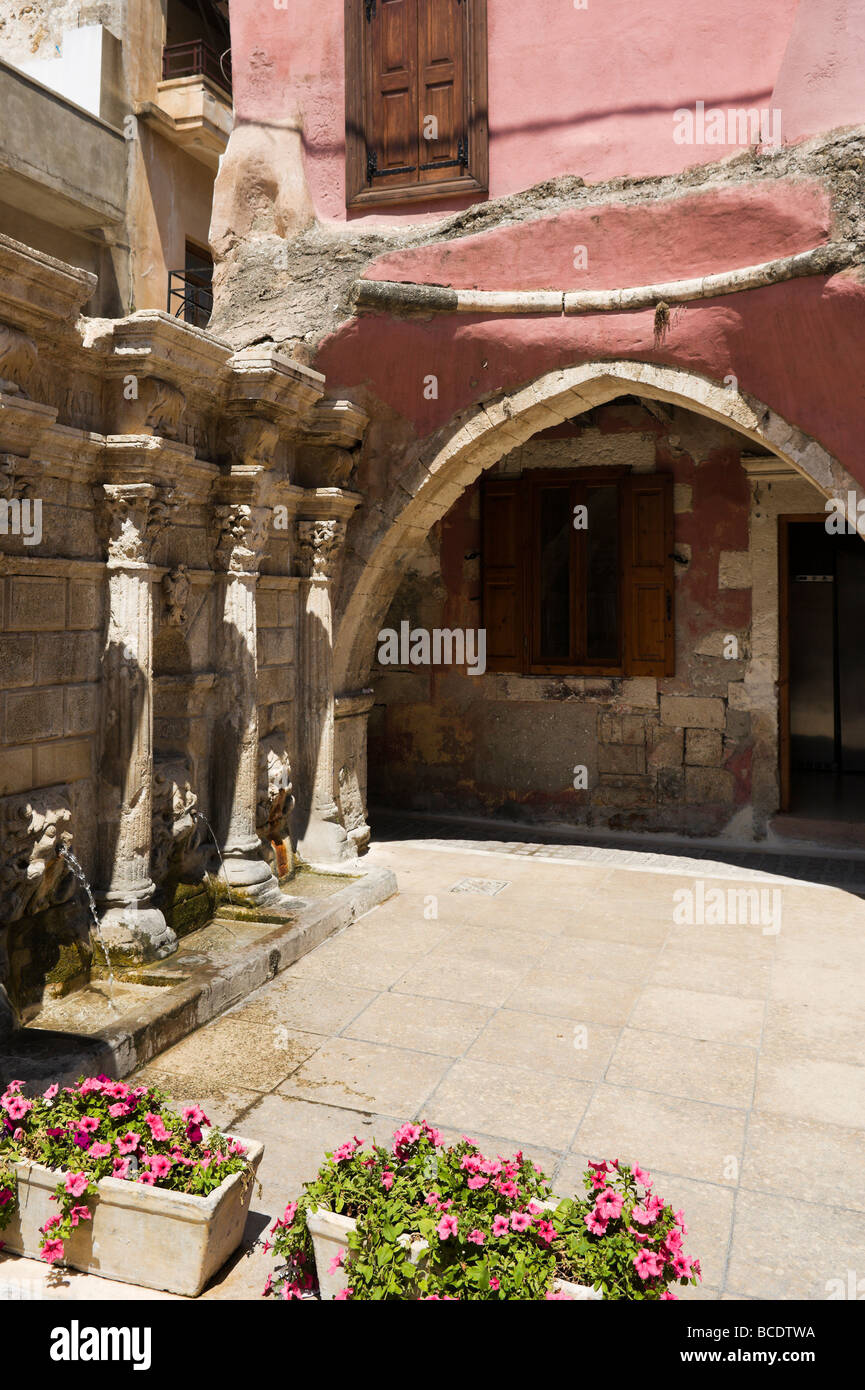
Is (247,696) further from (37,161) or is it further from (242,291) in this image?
(37,161)

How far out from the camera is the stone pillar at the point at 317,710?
6867 mm

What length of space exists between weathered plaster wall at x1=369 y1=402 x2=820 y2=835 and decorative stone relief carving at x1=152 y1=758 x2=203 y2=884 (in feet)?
13.1

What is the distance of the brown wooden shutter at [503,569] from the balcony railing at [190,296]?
6704 millimetres

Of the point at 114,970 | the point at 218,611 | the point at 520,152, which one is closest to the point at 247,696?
the point at 218,611

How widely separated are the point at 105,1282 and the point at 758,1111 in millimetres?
2351

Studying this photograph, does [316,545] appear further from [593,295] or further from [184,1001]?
[184,1001]

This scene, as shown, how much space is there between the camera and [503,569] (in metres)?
9.03

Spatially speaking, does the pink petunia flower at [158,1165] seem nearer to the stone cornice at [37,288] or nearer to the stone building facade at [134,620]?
the stone building facade at [134,620]

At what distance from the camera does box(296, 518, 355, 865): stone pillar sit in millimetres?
6867

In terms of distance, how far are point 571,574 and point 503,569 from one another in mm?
602

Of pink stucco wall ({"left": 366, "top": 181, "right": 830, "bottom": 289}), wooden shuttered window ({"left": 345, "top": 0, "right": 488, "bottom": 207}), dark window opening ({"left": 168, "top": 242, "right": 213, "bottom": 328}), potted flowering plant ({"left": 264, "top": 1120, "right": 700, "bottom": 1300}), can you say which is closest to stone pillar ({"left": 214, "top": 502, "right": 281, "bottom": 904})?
pink stucco wall ({"left": 366, "top": 181, "right": 830, "bottom": 289})

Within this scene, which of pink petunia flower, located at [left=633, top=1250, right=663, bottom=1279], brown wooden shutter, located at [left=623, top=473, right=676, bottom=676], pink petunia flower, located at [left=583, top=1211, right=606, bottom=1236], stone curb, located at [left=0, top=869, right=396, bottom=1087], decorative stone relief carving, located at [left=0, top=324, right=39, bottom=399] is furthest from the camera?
brown wooden shutter, located at [left=623, top=473, right=676, bottom=676]

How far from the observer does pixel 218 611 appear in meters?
5.88

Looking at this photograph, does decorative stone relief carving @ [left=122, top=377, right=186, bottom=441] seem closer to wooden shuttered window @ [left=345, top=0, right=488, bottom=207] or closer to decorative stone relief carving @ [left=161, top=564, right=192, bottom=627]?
decorative stone relief carving @ [left=161, top=564, right=192, bottom=627]
